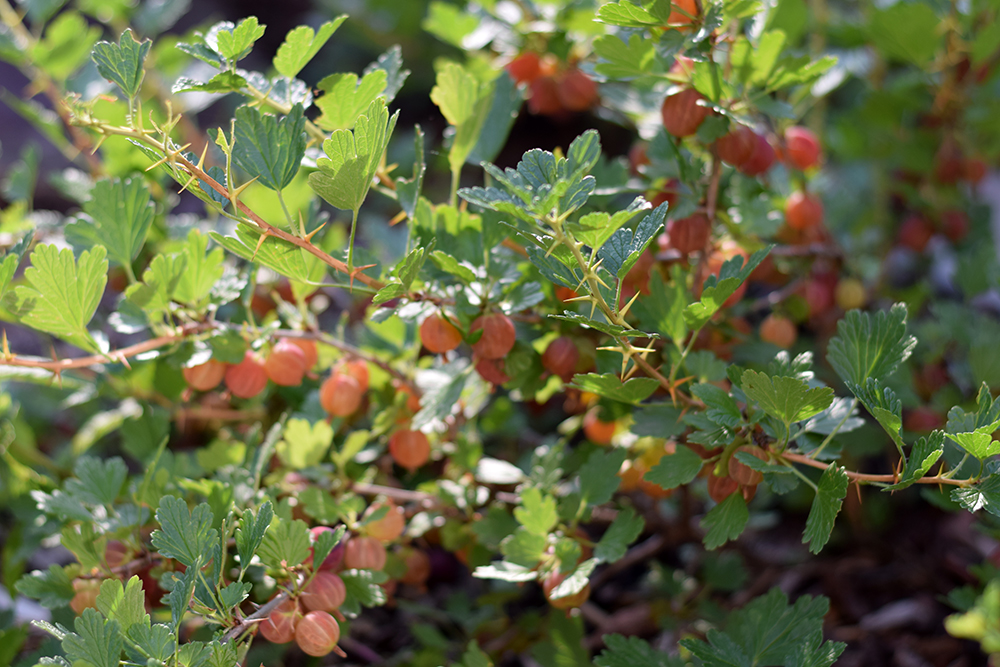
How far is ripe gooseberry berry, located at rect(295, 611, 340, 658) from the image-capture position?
72 centimetres

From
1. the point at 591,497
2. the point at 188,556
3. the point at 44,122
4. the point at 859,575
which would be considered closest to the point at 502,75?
the point at 591,497

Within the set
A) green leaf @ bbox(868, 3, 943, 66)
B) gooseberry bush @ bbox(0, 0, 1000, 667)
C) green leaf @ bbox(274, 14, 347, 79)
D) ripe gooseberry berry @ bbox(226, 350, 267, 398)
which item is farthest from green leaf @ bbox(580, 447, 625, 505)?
green leaf @ bbox(868, 3, 943, 66)

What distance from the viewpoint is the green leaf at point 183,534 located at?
0.68m

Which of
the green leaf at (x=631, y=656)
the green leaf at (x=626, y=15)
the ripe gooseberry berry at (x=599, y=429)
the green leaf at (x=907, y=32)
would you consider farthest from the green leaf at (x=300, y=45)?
the green leaf at (x=907, y=32)

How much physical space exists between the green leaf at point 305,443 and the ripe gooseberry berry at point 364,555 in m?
0.12

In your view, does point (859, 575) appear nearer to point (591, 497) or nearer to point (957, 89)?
point (591, 497)

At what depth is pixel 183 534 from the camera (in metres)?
0.69

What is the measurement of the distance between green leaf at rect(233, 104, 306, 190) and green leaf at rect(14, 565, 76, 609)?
0.53 meters

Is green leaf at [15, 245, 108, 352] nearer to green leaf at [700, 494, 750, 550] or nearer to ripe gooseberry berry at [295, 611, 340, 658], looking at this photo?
ripe gooseberry berry at [295, 611, 340, 658]

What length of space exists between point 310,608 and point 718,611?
0.62 metres

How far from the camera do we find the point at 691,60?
2.91 ft

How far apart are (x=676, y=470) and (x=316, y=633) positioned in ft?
1.33

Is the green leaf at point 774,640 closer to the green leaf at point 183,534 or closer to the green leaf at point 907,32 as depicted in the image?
the green leaf at point 183,534

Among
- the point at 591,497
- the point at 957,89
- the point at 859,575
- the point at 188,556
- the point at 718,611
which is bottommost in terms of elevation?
the point at 859,575
